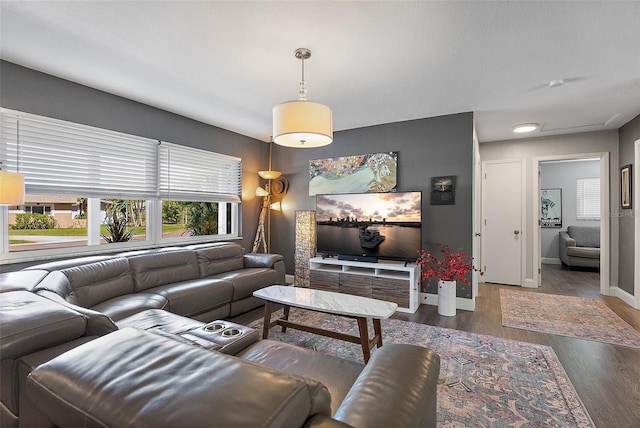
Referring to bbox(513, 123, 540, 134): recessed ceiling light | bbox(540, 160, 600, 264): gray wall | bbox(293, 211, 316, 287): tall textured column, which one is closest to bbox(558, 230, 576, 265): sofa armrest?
bbox(540, 160, 600, 264): gray wall

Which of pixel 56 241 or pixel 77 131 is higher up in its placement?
pixel 77 131

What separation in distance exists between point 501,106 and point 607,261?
299cm

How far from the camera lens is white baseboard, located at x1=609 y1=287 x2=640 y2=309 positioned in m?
3.87

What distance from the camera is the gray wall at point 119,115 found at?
8.79 feet

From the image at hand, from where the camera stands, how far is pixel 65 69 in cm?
274

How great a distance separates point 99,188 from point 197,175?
1.26 metres

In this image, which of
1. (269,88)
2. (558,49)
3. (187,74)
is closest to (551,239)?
(558,49)

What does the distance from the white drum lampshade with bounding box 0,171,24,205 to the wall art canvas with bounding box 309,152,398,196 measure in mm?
3398

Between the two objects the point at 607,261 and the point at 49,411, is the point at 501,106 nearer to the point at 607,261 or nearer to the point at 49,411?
the point at 607,261

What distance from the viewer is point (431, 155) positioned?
4090 millimetres

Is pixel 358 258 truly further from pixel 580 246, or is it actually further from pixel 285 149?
pixel 580 246

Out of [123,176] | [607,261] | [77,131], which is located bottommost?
[607,261]

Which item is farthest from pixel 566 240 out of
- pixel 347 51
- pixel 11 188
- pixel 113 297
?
pixel 11 188

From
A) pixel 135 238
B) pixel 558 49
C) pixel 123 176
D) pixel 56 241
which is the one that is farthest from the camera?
pixel 135 238
